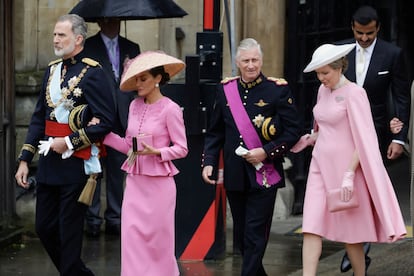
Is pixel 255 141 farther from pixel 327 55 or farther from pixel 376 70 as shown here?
pixel 376 70

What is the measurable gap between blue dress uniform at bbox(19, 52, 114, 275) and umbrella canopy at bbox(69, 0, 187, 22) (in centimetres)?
208

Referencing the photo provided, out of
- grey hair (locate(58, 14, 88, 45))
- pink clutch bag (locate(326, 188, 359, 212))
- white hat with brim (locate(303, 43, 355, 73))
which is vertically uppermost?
grey hair (locate(58, 14, 88, 45))

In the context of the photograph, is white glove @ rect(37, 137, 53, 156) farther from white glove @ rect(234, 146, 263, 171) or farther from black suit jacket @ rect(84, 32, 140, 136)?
black suit jacket @ rect(84, 32, 140, 136)

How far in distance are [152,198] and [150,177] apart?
14cm

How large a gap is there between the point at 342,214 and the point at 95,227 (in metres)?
3.65

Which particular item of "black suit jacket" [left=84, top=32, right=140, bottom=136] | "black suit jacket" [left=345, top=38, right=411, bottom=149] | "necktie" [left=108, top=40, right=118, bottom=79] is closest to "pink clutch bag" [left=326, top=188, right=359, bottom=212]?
"black suit jacket" [left=345, top=38, right=411, bottom=149]

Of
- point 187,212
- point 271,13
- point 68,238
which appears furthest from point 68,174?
point 271,13

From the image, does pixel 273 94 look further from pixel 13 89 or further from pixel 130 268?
pixel 13 89

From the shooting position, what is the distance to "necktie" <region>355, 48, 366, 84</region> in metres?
10.1

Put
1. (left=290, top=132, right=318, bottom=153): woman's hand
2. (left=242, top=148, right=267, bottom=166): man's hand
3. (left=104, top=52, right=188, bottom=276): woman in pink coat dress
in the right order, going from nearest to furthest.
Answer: (left=104, top=52, right=188, bottom=276): woman in pink coat dress < (left=242, top=148, right=267, bottom=166): man's hand < (left=290, top=132, right=318, bottom=153): woman's hand

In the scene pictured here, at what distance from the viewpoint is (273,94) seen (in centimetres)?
965

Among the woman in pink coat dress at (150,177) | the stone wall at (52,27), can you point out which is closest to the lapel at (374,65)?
the woman in pink coat dress at (150,177)

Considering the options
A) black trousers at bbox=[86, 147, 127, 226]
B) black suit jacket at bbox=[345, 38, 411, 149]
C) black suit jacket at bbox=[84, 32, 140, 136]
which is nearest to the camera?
black suit jacket at bbox=[345, 38, 411, 149]

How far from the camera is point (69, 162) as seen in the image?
9.27 metres
